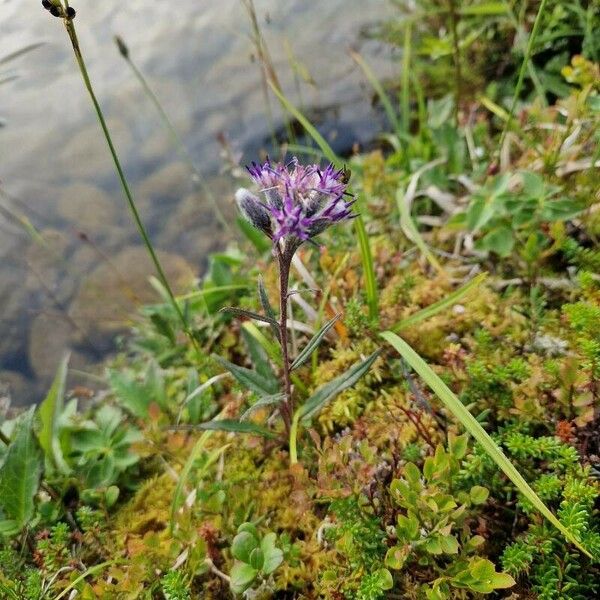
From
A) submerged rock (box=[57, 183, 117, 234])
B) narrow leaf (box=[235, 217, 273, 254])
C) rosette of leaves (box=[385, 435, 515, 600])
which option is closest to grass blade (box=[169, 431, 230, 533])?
rosette of leaves (box=[385, 435, 515, 600])

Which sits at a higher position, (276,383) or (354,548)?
(276,383)

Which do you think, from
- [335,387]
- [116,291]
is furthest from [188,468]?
[116,291]

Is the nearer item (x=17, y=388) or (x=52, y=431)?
(x=52, y=431)

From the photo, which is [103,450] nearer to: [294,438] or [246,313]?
[294,438]

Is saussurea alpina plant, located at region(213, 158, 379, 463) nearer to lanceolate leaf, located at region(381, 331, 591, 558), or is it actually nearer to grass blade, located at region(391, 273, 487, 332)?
lanceolate leaf, located at region(381, 331, 591, 558)

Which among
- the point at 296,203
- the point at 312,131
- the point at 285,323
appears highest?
the point at 296,203

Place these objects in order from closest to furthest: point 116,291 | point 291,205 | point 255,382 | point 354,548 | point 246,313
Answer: point 291,205, point 246,313, point 354,548, point 255,382, point 116,291
